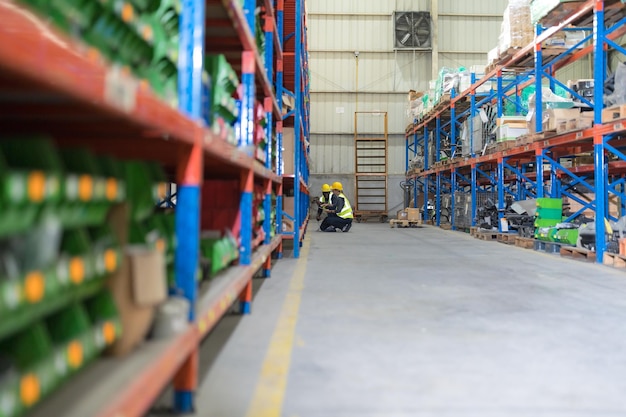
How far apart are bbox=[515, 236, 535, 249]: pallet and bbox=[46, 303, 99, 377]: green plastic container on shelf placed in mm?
9213

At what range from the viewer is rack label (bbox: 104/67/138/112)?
43.6 inches

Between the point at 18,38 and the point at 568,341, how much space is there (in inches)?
133

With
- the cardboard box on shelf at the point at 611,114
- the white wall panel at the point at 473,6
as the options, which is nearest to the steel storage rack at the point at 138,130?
the cardboard box on shelf at the point at 611,114

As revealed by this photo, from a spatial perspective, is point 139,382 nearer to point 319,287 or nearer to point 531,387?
point 531,387

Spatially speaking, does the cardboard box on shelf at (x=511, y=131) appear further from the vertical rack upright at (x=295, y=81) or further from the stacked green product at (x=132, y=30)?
the stacked green product at (x=132, y=30)

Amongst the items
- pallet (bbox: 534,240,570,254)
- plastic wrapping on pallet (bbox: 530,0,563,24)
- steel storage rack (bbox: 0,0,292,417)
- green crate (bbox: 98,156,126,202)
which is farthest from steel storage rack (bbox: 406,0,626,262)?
green crate (bbox: 98,156,126,202)

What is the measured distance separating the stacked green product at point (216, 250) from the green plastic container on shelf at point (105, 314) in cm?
116

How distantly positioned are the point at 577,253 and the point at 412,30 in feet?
49.2

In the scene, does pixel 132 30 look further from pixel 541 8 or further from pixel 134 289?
pixel 541 8

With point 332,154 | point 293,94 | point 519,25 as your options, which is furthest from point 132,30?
point 332,154

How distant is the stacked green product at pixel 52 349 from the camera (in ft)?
3.64

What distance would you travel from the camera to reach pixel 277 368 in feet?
8.41

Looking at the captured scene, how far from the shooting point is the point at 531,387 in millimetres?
2355

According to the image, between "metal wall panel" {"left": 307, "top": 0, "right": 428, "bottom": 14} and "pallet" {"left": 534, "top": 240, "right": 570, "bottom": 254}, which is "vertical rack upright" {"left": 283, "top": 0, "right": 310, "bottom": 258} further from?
"metal wall panel" {"left": 307, "top": 0, "right": 428, "bottom": 14}
